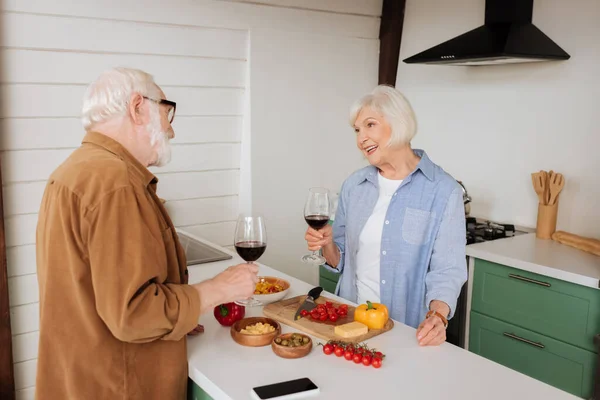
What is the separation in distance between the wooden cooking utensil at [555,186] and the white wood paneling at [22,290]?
8.38 feet

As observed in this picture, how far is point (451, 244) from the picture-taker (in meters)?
2.00

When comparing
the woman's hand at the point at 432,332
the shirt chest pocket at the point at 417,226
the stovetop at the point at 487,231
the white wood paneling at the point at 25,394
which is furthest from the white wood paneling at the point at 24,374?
the stovetop at the point at 487,231

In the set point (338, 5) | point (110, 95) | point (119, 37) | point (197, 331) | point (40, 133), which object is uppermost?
point (338, 5)

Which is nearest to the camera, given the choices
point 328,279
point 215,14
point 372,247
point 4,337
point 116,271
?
point 116,271

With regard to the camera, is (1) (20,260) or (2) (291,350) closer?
(2) (291,350)

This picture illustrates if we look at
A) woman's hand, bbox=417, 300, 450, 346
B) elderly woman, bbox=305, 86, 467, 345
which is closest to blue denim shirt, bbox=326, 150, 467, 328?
elderly woman, bbox=305, 86, 467, 345

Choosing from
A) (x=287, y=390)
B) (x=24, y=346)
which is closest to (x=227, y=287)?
(x=287, y=390)

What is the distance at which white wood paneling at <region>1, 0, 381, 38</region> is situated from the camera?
2.70 meters

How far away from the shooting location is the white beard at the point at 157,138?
142cm

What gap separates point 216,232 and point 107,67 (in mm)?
1098

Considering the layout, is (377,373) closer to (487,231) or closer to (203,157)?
(487,231)

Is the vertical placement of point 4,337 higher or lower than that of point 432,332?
lower

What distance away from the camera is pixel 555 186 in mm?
2982

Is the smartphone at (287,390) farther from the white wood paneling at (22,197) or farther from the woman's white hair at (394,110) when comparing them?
the white wood paneling at (22,197)
